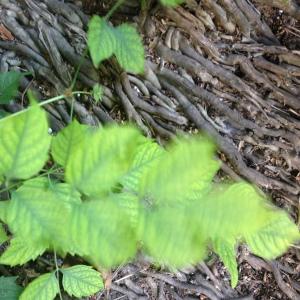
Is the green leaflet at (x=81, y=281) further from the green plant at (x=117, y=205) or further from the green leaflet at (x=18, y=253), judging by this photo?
the green plant at (x=117, y=205)

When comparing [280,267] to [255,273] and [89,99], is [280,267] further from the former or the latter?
A: [89,99]

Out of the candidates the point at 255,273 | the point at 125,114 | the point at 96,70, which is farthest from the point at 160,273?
the point at 96,70

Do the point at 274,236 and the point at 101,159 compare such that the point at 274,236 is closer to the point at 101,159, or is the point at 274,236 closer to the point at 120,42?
the point at 101,159

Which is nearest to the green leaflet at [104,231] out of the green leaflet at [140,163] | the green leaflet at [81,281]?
the green leaflet at [140,163]

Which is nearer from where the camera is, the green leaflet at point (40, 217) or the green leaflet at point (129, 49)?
the green leaflet at point (40, 217)

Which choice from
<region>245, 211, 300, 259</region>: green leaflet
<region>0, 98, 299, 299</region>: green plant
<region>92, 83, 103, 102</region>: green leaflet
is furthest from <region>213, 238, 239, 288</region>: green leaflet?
<region>92, 83, 103, 102</region>: green leaflet

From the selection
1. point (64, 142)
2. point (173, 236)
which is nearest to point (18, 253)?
point (64, 142)
